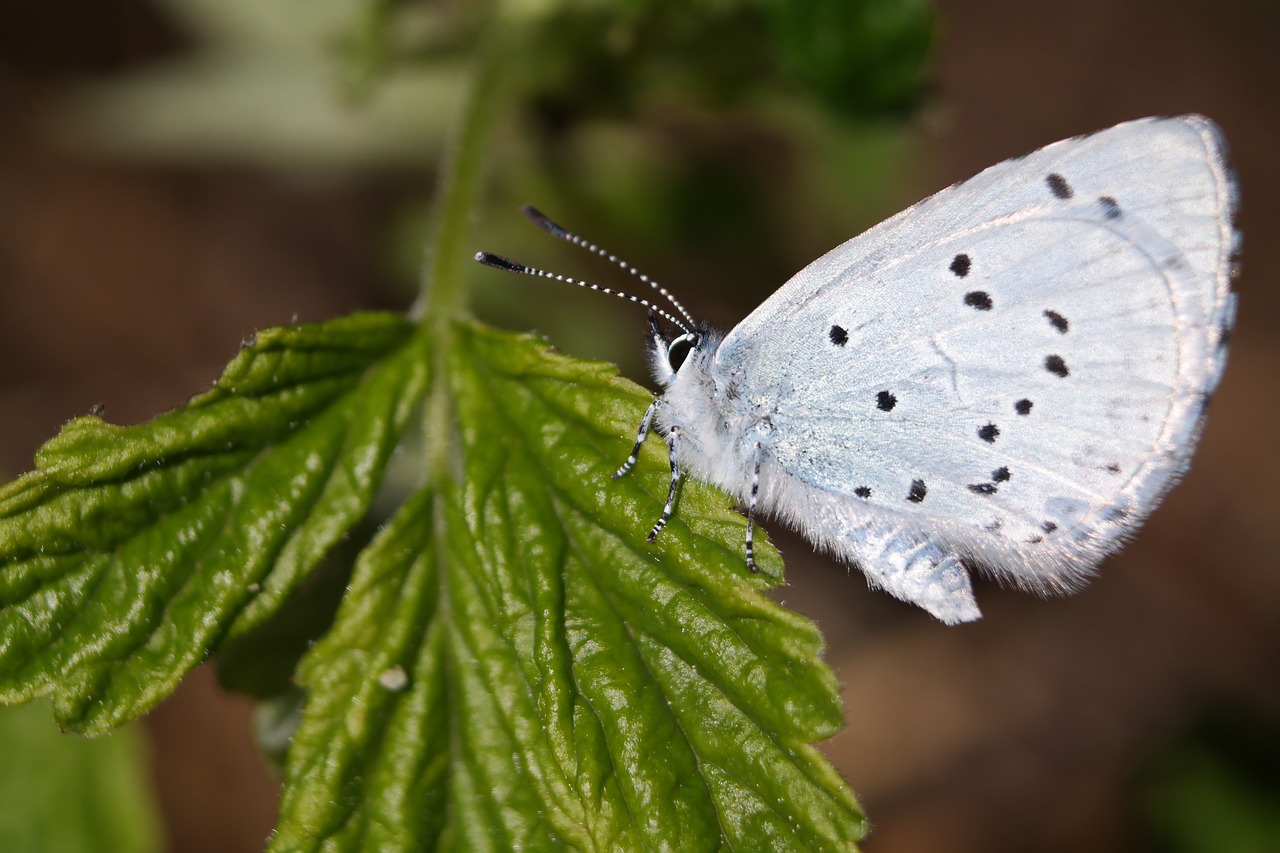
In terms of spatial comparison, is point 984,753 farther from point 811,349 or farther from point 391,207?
point 391,207

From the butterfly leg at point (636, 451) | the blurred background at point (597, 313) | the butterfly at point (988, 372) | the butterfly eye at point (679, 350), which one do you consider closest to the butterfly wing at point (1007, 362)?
the butterfly at point (988, 372)

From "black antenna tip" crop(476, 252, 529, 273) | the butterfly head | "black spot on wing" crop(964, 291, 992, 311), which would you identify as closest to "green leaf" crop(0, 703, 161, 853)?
"black antenna tip" crop(476, 252, 529, 273)

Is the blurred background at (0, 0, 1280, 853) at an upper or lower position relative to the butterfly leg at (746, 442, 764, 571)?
upper

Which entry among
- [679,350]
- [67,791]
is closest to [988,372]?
[679,350]

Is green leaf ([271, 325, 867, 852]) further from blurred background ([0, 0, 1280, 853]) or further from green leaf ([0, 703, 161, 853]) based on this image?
blurred background ([0, 0, 1280, 853])

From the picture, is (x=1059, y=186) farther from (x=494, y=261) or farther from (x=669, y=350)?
(x=494, y=261)
